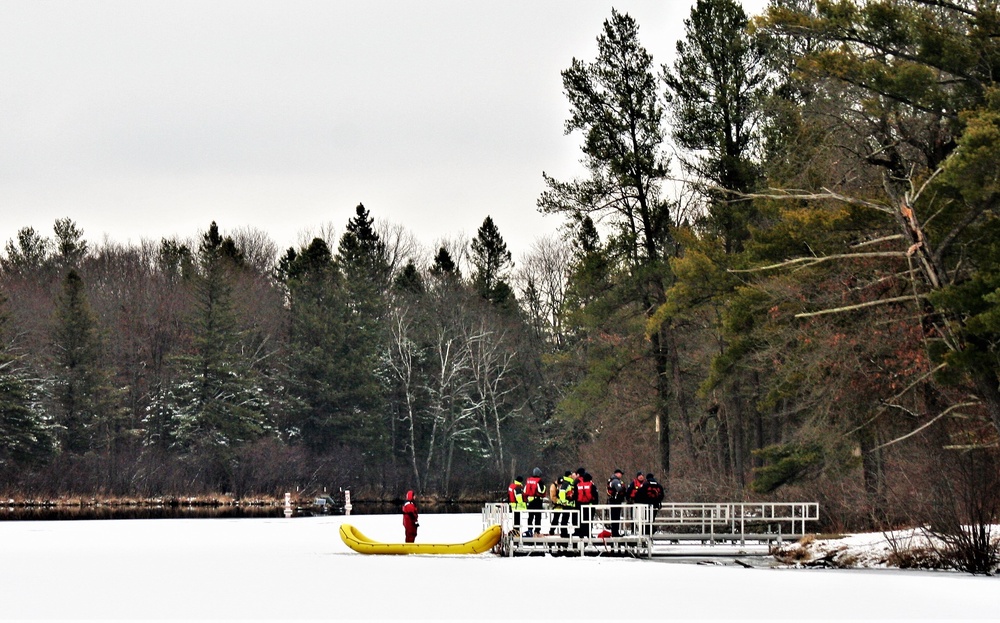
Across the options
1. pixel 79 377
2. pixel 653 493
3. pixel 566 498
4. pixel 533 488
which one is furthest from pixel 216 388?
pixel 566 498

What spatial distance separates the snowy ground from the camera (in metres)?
16.7

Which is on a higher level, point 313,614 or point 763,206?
point 763,206

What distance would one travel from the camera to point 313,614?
639 inches

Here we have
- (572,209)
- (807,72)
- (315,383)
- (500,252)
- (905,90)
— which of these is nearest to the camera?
(905,90)

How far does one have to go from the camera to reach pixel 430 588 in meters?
19.9

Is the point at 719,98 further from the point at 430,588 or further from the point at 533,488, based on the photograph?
the point at 430,588

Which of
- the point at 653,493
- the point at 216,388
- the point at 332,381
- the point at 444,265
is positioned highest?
the point at 444,265

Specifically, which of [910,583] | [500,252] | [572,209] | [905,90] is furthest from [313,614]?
[500,252]

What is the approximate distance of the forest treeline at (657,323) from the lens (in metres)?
27.2

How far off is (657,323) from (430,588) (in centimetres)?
2220

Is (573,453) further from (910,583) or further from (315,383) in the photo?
(910,583)

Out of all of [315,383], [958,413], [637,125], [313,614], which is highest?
[637,125]

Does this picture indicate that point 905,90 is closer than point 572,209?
Yes

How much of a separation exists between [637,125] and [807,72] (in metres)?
17.9
